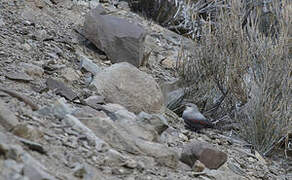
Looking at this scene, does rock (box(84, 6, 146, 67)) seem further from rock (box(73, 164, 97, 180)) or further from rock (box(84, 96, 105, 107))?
rock (box(73, 164, 97, 180))

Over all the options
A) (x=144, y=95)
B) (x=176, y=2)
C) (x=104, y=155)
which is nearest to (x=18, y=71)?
(x=144, y=95)

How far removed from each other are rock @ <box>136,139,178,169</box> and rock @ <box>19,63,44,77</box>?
146cm

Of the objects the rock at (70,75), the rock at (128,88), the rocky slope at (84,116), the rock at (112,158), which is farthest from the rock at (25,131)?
the rock at (70,75)

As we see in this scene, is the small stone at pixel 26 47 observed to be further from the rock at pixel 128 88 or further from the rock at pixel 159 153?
the rock at pixel 159 153

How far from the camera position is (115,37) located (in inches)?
220

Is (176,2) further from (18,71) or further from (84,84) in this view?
(18,71)

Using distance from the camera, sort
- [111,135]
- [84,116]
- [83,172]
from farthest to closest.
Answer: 1. [84,116]
2. [111,135]
3. [83,172]

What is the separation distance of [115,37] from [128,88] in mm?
1306

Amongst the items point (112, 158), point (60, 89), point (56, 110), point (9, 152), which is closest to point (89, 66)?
point (60, 89)

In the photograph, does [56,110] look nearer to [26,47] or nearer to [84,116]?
[84,116]

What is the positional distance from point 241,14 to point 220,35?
37 cm

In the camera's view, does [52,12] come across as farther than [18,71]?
Yes

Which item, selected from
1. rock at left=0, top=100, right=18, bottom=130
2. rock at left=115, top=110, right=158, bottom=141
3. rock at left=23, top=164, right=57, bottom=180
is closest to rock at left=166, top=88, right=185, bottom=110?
rock at left=115, top=110, right=158, bottom=141

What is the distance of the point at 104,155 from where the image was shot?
2916mm
